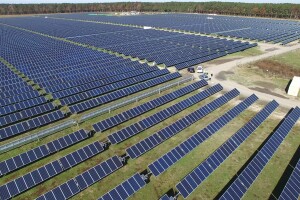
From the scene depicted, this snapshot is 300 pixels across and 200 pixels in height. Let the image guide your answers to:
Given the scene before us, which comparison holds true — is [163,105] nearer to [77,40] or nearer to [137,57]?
[137,57]

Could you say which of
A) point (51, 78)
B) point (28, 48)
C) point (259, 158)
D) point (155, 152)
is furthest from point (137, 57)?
point (259, 158)

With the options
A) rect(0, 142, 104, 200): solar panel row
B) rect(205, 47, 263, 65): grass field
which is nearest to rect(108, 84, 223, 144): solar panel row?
rect(0, 142, 104, 200): solar panel row

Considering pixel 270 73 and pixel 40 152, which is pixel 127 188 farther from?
pixel 270 73

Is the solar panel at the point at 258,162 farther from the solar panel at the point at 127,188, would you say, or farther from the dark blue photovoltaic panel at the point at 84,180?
the dark blue photovoltaic panel at the point at 84,180

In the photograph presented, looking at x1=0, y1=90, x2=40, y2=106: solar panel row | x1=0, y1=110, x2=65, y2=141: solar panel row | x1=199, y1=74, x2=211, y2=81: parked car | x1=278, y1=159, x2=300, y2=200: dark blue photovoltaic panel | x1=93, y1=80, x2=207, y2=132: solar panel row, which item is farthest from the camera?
x1=199, y1=74, x2=211, y2=81: parked car

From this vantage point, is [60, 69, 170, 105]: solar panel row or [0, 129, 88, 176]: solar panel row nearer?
[0, 129, 88, 176]: solar panel row

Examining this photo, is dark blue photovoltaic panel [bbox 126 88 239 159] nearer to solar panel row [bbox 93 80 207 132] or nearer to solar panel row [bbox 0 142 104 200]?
solar panel row [bbox 0 142 104 200]
